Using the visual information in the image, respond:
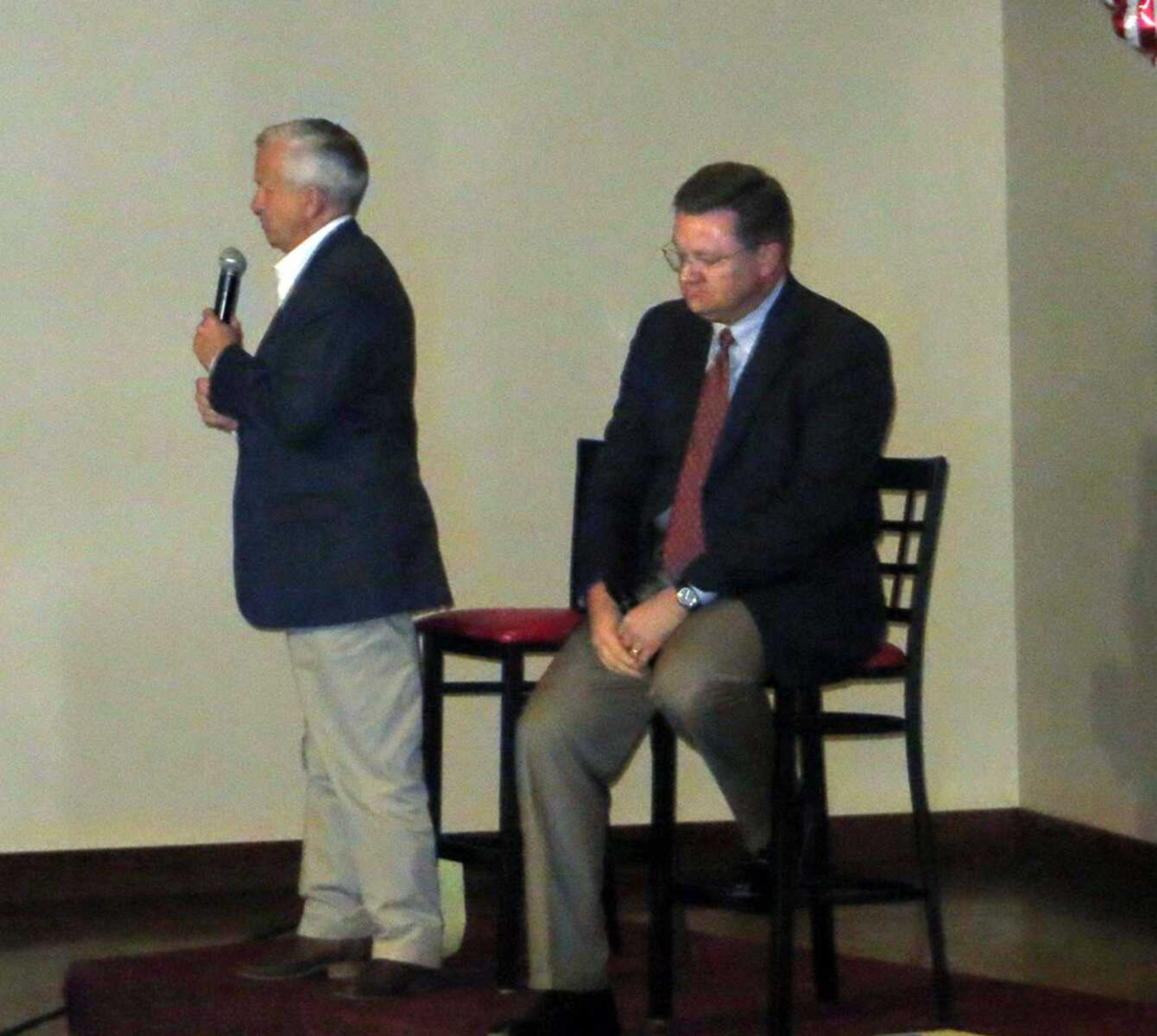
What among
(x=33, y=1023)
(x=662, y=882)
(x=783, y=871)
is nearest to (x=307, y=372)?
(x=662, y=882)

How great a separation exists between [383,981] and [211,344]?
1054 mm

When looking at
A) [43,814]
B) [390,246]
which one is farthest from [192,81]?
[43,814]

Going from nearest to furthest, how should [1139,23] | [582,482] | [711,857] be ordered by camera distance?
[1139,23] < [582,482] < [711,857]

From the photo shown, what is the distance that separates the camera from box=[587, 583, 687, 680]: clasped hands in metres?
2.91

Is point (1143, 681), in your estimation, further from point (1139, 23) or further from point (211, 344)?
point (211, 344)

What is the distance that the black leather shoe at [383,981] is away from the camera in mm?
3191

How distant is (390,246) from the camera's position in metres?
4.56

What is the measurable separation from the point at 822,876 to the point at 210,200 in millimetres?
2176

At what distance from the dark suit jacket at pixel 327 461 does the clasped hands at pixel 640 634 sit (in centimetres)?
43

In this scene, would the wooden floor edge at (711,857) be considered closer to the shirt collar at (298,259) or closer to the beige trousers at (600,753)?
the beige trousers at (600,753)

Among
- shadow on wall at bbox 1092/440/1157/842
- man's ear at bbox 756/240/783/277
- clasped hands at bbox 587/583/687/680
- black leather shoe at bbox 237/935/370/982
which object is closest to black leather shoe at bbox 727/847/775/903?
clasped hands at bbox 587/583/687/680

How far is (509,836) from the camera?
3334 millimetres

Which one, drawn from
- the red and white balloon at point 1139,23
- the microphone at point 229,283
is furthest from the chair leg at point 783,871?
the microphone at point 229,283

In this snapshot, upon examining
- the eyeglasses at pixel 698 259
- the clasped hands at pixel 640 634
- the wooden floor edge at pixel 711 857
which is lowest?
the wooden floor edge at pixel 711 857
